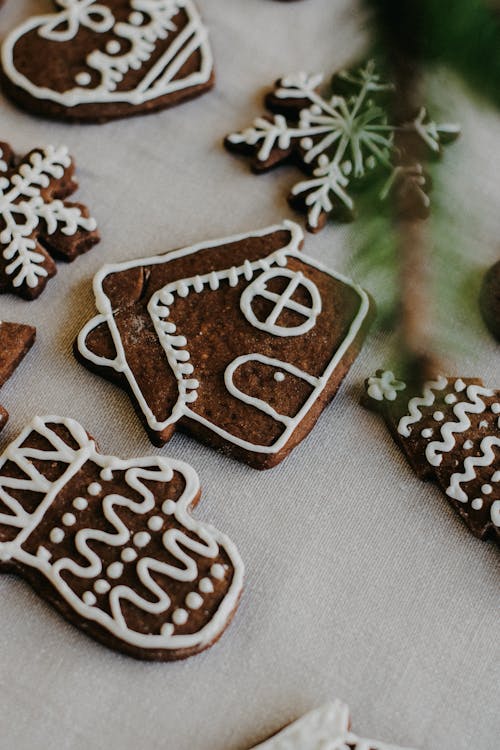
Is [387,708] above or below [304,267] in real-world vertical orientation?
below

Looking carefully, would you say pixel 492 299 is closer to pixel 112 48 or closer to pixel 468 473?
pixel 468 473

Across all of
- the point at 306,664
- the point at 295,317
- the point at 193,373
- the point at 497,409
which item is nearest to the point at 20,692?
the point at 306,664

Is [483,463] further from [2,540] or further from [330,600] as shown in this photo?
[2,540]

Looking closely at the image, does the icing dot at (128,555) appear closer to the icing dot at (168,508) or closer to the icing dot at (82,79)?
the icing dot at (168,508)

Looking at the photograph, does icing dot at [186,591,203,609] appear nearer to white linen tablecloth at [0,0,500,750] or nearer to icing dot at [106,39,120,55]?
white linen tablecloth at [0,0,500,750]

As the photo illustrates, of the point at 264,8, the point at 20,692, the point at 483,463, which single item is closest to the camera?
the point at 20,692
